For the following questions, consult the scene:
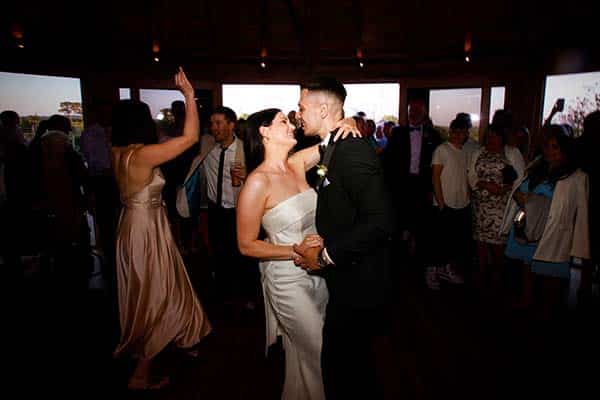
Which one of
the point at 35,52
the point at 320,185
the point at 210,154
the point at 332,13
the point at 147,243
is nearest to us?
the point at 320,185

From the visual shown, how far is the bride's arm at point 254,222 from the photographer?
191cm

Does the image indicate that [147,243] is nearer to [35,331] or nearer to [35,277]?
[35,331]

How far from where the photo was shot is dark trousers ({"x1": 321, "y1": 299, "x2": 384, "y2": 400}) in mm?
1787

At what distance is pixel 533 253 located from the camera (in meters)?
3.28

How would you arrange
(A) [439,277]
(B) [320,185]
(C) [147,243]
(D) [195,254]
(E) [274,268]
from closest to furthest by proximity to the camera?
(B) [320,185]
(E) [274,268]
(C) [147,243]
(A) [439,277]
(D) [195,254]

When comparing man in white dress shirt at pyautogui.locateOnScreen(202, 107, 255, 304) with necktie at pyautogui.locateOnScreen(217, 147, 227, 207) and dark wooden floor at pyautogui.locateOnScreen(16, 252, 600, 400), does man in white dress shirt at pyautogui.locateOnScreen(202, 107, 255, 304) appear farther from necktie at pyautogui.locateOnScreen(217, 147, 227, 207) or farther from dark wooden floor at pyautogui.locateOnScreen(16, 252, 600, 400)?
dark wooden floor at pyautogui.locateOnScreen(16, 252, 600, 400)

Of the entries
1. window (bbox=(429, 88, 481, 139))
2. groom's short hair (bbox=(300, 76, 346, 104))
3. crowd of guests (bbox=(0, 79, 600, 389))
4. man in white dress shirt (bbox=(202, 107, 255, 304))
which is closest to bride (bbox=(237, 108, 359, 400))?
groom's short hair (bbox=(300, 76, 346, 104))

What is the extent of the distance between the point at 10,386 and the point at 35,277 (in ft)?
7.08

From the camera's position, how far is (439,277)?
4289 millimetres

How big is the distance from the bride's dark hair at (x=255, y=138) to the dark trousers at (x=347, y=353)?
2.94ft

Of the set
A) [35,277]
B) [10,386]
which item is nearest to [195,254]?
[35,277]

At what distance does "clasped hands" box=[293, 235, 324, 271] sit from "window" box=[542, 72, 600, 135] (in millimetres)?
5472

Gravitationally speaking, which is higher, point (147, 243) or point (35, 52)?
point (35, 52)

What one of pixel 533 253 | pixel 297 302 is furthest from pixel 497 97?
pixel 297 302
